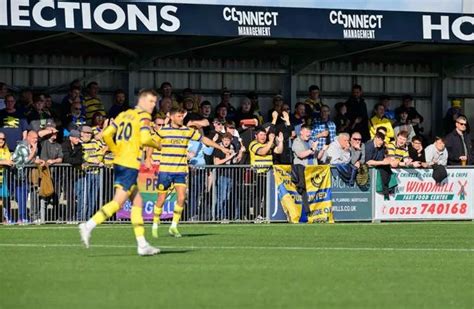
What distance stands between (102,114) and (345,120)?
6791mm

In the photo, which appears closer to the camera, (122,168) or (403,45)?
(122,168)

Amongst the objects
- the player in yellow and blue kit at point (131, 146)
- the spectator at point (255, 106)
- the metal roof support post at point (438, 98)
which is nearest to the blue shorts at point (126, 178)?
the player in yellow and blue kit at point (131, 146)

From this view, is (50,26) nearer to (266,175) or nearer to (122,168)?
(266,175)

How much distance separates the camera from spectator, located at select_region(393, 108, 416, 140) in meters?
32.0

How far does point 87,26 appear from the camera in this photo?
27.8 m

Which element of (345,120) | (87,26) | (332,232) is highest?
(87,26)

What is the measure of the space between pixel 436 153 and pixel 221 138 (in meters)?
5.01

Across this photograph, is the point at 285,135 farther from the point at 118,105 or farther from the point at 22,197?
the point at 22,197

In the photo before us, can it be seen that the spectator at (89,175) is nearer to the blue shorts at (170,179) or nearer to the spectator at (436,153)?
the blue shorts at (170,179)

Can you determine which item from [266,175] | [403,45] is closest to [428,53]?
[403,45]

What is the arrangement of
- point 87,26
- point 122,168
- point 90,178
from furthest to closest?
point 87,26 → point 90,178 → point 122,168

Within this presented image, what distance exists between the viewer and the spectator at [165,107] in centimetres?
2773

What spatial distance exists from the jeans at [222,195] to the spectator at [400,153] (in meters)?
3.78

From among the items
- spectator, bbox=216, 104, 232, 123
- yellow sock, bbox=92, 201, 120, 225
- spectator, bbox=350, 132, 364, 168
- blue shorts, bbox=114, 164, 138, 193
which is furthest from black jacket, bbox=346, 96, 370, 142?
yellow sock, bbox=92, 201, 120, 225
